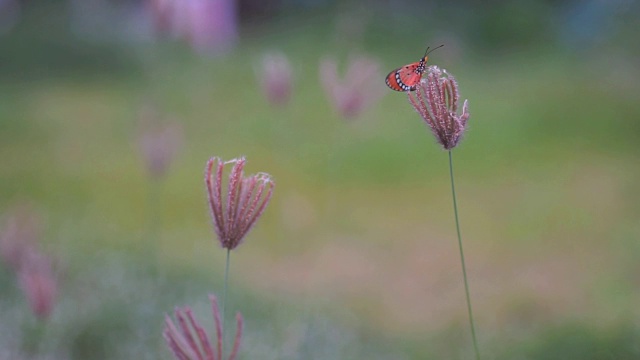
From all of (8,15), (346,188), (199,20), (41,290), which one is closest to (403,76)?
(41,290)

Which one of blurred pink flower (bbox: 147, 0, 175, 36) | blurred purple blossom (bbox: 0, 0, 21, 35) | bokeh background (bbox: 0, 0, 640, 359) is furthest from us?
blurred purple blossom (bbox: 0, 0, 21, 35)

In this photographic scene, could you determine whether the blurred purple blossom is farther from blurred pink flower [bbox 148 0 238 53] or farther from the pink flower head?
the pink flower head

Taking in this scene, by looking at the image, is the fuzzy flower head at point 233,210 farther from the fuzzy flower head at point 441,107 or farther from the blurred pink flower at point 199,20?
the blurred pink flower at point 199,20

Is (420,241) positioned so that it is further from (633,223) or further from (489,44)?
(489,44)

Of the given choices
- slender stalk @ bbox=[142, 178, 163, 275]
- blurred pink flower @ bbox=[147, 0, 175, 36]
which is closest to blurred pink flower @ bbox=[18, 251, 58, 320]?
blurred pink flower @ bbox=[147, 0, 175, 36]

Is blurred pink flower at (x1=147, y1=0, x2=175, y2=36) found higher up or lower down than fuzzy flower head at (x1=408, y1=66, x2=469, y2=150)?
higher up

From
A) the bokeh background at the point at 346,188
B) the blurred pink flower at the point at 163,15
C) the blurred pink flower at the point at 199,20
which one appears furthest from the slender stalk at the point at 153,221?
the blurred pink flower at the point at 163,15

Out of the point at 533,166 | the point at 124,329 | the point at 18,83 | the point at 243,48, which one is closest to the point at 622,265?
the point at 533,166
